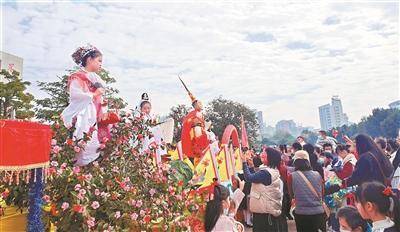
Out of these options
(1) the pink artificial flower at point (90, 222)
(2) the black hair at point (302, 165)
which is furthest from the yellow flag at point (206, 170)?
(1) the pink artificial flower at point (90, 222)

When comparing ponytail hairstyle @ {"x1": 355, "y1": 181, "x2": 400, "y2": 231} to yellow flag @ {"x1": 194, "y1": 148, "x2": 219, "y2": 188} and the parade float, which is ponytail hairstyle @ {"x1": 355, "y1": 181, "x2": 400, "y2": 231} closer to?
the parade float

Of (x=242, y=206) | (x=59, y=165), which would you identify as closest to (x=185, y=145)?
(x=242, y=206)

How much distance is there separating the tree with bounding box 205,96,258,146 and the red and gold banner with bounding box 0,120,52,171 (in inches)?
1169

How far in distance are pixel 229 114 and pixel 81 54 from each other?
2964 centimetres

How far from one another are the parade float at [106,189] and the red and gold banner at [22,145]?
0.05ft

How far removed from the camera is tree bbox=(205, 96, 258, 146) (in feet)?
108

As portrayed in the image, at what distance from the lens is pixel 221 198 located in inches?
135

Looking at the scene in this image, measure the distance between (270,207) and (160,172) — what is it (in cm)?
169

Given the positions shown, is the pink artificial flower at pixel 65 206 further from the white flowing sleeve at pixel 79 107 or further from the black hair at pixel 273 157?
the black hair at pixel 273 157

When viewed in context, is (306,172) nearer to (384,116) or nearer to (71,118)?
(71,118)

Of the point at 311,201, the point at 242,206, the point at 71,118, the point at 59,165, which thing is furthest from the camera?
the point at 242,206

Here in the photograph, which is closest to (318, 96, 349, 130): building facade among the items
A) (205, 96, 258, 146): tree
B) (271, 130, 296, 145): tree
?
(271, 130, 296, 145): tree

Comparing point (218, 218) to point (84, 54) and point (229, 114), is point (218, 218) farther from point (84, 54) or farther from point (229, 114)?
point (229, 114)

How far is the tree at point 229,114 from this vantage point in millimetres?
33000
